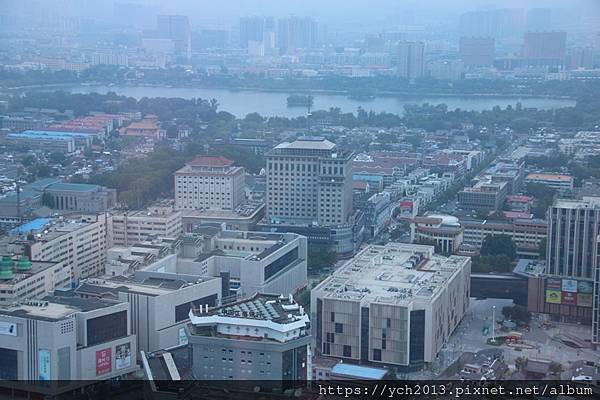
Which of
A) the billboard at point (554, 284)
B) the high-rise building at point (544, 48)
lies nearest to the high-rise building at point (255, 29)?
the high-rise building at point (544, 48)

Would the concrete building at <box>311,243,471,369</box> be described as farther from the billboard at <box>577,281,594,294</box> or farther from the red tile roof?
the red tile roof

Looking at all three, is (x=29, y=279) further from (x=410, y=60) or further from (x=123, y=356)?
(x=410, y=60)

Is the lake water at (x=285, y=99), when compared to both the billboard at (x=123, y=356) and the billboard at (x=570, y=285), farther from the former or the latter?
the billboard at (x=123, y=356)

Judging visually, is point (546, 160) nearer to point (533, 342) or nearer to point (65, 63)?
point (533, 342)

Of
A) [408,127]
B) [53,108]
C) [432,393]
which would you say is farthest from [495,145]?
[432,393]

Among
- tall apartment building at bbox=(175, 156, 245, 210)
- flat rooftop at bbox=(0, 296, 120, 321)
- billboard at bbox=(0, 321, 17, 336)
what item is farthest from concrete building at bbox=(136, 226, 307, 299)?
tall apartment building at bbox=(175, 156, 245, 210)

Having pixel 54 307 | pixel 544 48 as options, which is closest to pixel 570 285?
pixel 54 307
